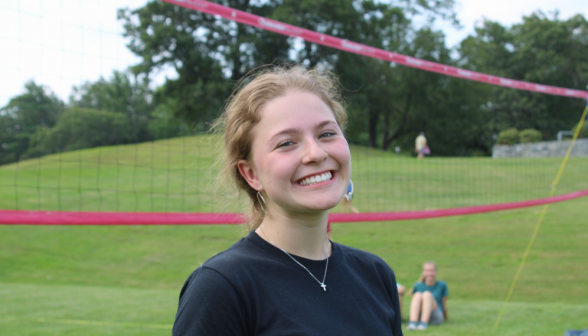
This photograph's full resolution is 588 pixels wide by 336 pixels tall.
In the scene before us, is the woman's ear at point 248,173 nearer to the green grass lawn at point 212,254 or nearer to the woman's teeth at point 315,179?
the woman's teeth at point 315,179

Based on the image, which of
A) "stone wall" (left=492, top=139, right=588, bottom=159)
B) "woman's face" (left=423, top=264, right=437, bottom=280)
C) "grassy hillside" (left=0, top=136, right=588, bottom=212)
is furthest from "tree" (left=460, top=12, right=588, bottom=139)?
"woman's face" (left=423, top=264, right=437, bottom=280)

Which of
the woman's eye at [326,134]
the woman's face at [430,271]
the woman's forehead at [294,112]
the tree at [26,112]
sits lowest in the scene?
the woman's face at [430,271]

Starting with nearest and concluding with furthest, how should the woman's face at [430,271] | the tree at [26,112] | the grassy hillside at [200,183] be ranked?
the woman's face at [430,271]
the tree at [26,112]
the grassy hillside at [200,183]

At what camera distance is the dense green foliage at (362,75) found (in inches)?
678

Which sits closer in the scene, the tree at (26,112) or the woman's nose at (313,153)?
the woman's nose at (313,153)

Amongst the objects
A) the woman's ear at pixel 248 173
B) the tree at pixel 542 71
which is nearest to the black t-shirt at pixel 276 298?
the woman's ear at pixel 248 173

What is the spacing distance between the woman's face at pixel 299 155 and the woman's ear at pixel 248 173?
1 cm

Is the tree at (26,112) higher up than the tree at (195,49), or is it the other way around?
the tree at (195,49)

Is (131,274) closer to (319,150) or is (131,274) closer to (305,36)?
(305,36)

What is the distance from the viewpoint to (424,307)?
538cm

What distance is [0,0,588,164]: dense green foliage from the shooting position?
17219 mm

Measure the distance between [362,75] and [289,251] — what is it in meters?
24.5

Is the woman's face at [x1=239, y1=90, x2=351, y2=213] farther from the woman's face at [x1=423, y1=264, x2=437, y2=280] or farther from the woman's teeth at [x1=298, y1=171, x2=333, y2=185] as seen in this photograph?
the woman's face at [x1=423, y1=264, x2=437, y2=280]

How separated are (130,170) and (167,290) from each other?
11.1 meters
